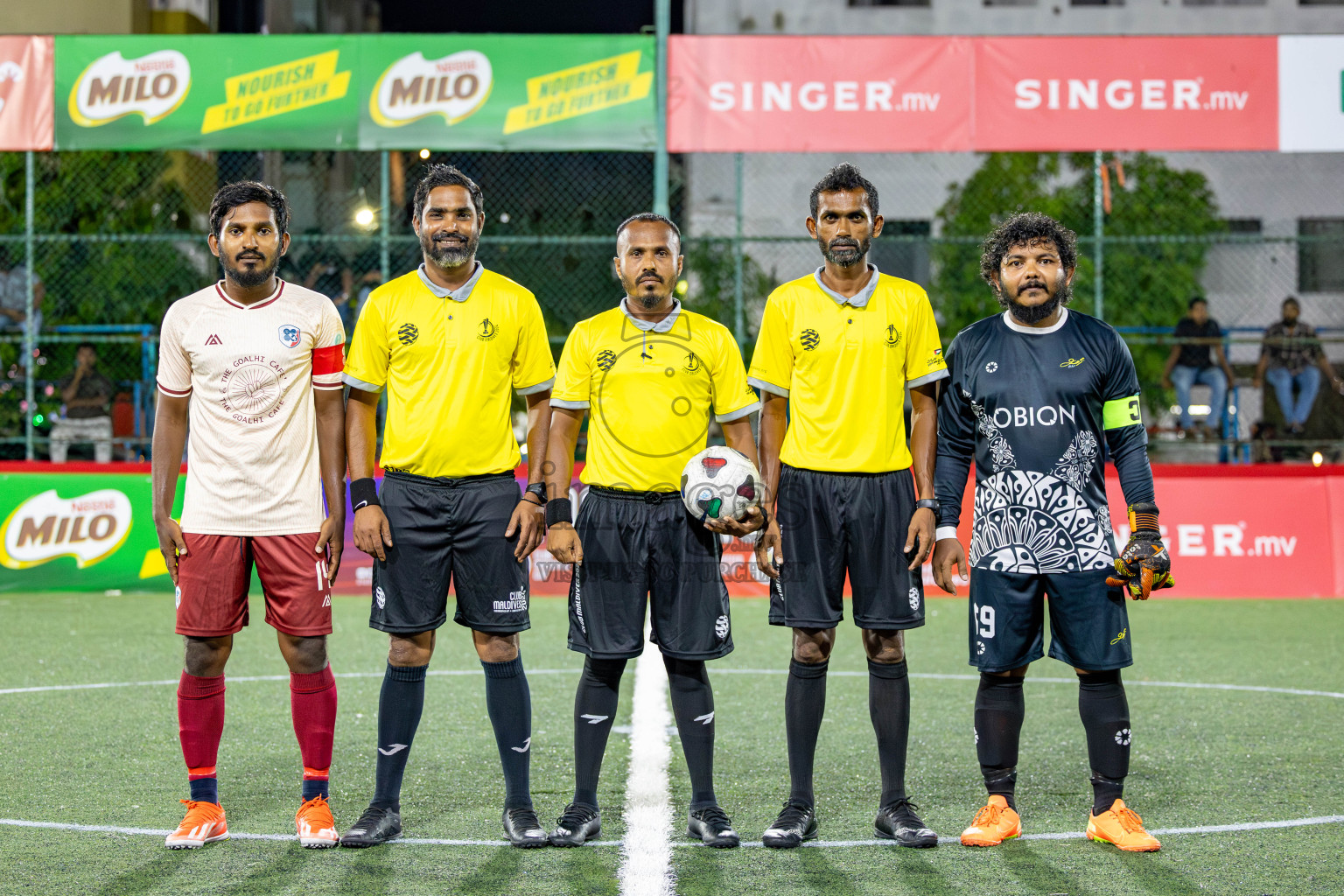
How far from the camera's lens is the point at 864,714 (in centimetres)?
715

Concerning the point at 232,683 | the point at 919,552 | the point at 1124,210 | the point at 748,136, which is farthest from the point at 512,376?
the point at 1124,210

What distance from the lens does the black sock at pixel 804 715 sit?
494 cm

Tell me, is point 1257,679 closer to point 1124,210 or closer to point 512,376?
point 512,376

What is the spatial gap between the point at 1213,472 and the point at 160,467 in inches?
362

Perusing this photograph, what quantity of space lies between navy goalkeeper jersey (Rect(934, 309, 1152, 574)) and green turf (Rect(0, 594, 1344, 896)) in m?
1.04

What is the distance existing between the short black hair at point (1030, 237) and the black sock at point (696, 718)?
5.75 ft

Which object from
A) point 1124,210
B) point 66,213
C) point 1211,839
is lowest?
point 1211,839

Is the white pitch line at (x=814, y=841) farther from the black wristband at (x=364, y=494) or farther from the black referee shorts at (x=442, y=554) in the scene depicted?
the black wristband at (x=364, y=494)

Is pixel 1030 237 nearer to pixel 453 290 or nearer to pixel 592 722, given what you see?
pixel 453 290

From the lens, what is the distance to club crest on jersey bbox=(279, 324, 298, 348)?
4879mm

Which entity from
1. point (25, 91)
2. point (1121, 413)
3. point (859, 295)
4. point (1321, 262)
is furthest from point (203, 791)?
point (1321, 262)

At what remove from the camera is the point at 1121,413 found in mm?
4910

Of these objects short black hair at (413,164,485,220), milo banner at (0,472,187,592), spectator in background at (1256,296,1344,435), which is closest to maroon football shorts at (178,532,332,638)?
short black hair at (413,164,485,220)

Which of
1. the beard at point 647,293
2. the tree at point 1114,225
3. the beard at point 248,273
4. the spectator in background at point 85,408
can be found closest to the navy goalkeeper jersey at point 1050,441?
the beard at point 647,293
